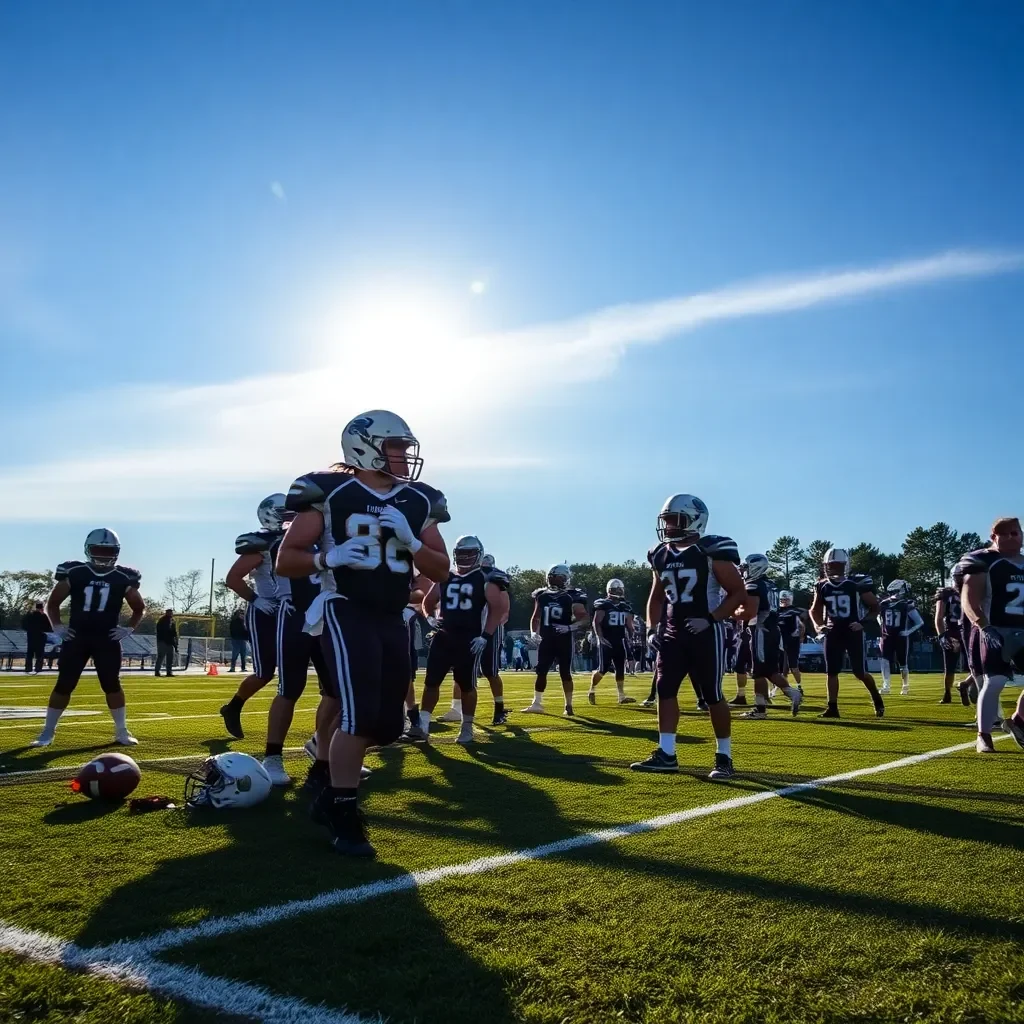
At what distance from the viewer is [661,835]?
491cm

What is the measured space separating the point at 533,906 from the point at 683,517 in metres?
4.53

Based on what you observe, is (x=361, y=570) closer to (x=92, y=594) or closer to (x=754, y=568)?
(x=92, y=594)

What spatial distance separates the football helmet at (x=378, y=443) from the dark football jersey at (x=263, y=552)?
3086 mm

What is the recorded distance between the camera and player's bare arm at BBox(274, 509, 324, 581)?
493 cm

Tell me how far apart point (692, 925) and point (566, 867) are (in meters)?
0.94

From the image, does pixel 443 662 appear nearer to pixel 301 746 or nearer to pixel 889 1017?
pixel 301 746

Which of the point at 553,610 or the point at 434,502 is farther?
the point at 553,610

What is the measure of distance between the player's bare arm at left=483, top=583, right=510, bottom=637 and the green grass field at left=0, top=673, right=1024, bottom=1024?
3854mm

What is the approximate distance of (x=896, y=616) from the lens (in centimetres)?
2012

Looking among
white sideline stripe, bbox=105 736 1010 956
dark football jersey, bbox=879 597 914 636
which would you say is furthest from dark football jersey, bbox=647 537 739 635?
dark football jersey, bbox=879 597 914 636

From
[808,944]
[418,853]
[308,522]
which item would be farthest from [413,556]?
[808,944]

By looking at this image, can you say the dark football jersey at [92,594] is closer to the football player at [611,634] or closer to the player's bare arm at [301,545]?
the player's bare arm at [301,545]

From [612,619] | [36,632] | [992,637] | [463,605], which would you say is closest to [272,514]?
[463,605]

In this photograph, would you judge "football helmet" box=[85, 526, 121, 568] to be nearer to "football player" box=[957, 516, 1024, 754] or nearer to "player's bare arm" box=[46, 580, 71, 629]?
"player's bare arm" box=[46, 580, 71, 629]
